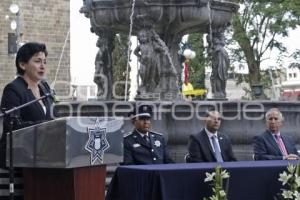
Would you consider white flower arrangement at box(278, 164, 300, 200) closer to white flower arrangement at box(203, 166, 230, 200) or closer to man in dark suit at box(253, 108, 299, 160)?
white flower arrangement at box(203, 166, 230, 200)

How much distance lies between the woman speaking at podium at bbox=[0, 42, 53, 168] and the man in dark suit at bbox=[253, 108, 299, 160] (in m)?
3.72

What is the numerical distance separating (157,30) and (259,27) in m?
22.4

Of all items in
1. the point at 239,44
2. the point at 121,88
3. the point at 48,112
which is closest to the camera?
the point at 48,112

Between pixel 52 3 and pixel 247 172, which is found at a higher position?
pixel 52 3

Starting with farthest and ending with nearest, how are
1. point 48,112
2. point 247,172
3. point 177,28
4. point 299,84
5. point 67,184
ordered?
point 299,84
point 177,28
point 247,172
point 48,112
point 67,184

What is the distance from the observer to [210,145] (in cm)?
779

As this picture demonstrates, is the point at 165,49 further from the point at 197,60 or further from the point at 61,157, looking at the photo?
the point at 197,60

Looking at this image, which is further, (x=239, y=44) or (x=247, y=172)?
(x=239, y=44)

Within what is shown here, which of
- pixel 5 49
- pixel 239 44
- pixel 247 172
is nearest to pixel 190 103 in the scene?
pixel 247 172

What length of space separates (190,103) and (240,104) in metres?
0.66

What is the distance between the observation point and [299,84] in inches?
3066

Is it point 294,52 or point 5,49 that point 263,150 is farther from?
point 5,49

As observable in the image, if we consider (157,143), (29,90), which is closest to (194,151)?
(157,143)

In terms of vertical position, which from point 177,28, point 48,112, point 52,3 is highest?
point 52,3
